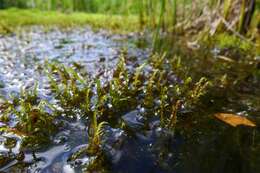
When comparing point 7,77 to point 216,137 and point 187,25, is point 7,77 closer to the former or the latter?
point 216,137

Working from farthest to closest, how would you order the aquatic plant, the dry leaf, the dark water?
the dry leaf < the aquatic plant < the dark water

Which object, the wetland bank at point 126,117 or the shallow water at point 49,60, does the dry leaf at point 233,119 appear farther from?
the shallow water at point 49,60

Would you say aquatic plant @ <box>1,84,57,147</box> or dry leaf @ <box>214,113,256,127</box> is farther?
dry leaf @ <box>214,113,256,127</box>

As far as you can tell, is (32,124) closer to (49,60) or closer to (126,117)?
(126,117)

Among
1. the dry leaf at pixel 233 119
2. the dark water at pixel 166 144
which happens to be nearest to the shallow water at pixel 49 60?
the dark water at pixel 166 144

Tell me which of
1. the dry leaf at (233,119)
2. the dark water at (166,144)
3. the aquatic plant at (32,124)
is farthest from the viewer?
the dry leaf at (233,119)

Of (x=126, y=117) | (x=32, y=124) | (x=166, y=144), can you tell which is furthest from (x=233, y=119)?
(x=32, y=124)

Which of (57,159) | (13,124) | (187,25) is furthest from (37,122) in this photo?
(187,25)

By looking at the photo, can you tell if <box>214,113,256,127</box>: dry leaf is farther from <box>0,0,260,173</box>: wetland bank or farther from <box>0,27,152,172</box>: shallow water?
<box>0,27,152,172</box>: shallow water

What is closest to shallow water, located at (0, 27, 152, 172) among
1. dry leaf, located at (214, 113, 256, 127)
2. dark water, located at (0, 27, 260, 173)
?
dark water, located at (0, 27, 260, 173)
